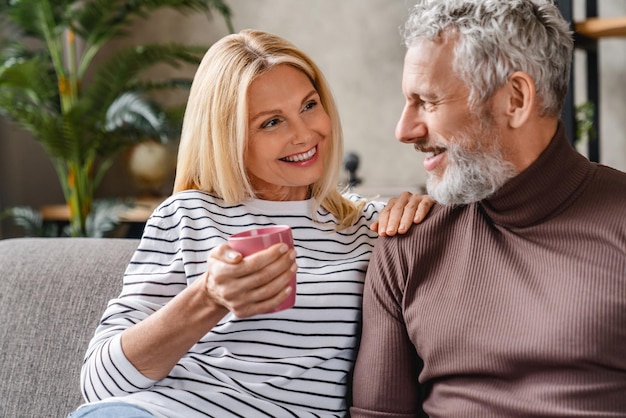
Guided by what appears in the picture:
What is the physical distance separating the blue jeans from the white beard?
650 mm

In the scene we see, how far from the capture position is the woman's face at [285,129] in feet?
5.11

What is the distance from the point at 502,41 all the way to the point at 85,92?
2339 mm

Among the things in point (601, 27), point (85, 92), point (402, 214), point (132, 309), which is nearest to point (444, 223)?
point (402, 214)

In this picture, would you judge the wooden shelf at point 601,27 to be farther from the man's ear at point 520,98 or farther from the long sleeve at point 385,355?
the long sleeve at point 385,355

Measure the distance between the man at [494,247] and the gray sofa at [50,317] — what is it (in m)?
0.62

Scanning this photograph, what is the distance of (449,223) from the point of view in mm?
1480

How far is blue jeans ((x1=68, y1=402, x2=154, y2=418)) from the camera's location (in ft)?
4.28

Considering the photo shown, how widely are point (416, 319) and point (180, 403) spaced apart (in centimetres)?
44

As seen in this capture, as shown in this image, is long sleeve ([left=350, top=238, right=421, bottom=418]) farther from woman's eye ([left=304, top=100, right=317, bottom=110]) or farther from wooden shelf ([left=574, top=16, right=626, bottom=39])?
wooden shelf ([left=574, top=16, right=626, bottom=39])

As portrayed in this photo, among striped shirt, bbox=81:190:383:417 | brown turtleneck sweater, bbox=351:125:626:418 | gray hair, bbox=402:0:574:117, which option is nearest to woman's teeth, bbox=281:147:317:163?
striped shirt, bbox=81:190:383:417

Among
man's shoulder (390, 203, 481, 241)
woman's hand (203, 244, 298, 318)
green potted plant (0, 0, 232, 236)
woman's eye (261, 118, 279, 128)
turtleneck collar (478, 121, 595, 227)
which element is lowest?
woman's hand (203, 244, 298, 318)

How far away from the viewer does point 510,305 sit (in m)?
1.32

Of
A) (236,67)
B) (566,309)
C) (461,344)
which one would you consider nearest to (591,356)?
(566,309)

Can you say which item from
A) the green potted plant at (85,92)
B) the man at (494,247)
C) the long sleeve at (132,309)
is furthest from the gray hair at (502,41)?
the green potted plant at (85,92)
